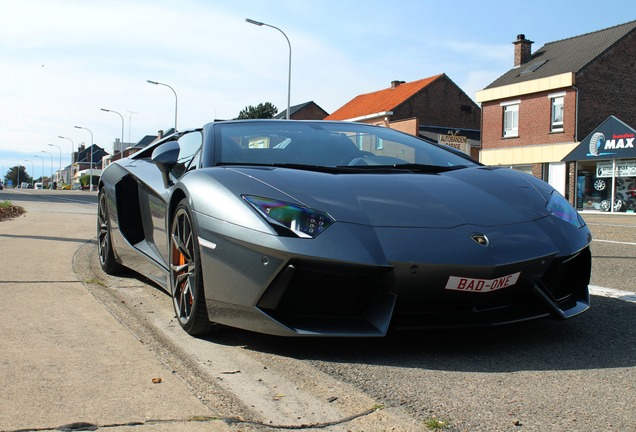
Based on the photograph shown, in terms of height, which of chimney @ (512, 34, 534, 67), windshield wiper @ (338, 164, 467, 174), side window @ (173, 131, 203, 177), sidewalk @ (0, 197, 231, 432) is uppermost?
chimney @ (512, 34, 534, 67)

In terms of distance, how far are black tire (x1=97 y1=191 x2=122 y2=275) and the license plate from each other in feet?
10.8

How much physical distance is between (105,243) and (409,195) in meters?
3.19

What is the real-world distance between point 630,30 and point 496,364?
33.1 meters

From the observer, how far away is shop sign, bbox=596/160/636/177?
27.2m

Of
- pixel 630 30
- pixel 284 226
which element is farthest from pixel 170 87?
pixel 284 226

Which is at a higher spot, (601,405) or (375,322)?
(375,322)

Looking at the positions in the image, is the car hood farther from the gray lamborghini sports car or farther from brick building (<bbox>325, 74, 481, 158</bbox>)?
brick building (<bbox>325, 74, 481, 158</bbox>)

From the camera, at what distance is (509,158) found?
33.3 m

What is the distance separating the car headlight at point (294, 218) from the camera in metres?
2.81

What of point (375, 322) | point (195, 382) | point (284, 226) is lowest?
point (195, 382)

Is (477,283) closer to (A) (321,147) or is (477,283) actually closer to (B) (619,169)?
(A) (321,147)

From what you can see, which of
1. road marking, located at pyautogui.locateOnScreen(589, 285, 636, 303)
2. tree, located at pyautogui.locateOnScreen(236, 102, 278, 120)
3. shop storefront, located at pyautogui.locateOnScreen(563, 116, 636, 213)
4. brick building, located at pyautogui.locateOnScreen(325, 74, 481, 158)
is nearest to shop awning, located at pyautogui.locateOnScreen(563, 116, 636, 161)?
shop storefront, located at pyautogui.locateOnScreen(563, 116, 636, 213)

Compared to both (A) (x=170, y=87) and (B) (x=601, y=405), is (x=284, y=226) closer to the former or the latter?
(B) (x=601, y=405)

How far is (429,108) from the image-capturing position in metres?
46.4
